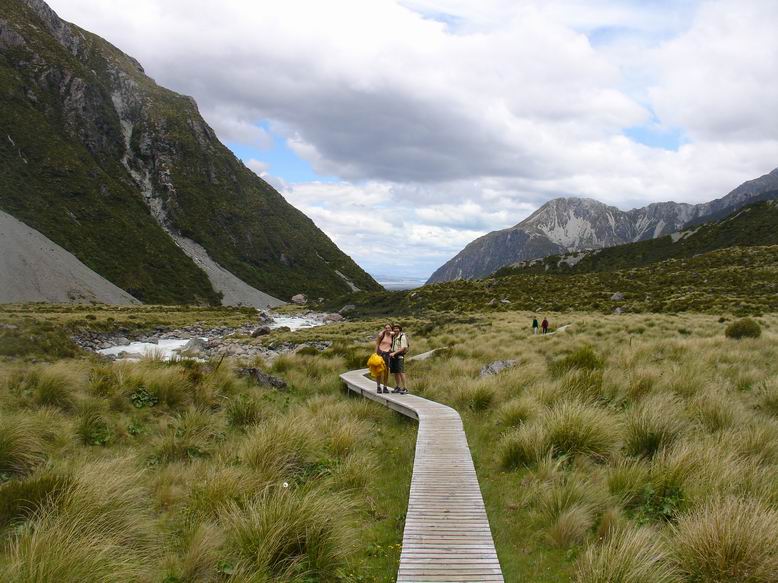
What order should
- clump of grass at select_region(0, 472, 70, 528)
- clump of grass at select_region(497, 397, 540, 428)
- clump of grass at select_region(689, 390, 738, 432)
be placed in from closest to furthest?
clump of grass at select_region(0, 472, 70, 528) → clump of grass at select_region(689, 390, 738, 432) → clump of grass at select_region(497, 397, 540, 428)

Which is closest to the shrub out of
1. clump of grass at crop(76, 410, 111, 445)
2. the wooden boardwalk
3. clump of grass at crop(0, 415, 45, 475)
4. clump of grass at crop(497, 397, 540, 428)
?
clump of grass at crop(497, 397, 540, 428)

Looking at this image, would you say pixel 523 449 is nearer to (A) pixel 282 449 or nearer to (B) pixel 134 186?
(A) pixel 282 449

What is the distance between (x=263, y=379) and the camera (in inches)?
533

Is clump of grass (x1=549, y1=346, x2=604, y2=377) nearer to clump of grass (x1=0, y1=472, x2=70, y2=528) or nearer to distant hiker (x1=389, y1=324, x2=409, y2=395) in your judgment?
distant hiker (x1=389, y1=324, x2=409, y2=395)

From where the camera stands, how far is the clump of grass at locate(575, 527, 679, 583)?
384 centimetres

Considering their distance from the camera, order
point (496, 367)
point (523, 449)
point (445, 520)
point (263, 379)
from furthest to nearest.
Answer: point (496, 367)
point (263, 379)
point (523, 449)
point (445, 520)

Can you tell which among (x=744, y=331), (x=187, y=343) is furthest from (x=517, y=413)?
(x=187, y=343)

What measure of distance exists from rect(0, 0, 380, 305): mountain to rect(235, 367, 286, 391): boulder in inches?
3612

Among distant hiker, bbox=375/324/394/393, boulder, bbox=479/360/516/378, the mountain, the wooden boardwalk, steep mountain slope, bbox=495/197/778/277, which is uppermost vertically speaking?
the mountain

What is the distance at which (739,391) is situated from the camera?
33.6ft

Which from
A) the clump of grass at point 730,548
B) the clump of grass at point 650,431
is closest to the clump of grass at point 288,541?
the clump of grass at point 730,548

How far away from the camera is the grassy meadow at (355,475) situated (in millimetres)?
4184

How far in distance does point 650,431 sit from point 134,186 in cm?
15612

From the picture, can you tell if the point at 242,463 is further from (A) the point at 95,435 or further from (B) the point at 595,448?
(B) the point at 595,448
